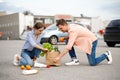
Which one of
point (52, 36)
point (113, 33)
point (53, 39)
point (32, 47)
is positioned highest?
point (32, 47)

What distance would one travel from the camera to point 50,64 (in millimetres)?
9414

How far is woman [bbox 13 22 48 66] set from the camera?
360 inches

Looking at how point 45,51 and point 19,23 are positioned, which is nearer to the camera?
point 45,51

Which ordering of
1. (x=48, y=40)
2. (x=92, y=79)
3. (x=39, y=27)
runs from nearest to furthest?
(x=92, y=79)
(x=39, y=27)
(x=48, y=40)

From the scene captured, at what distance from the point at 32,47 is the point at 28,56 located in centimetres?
25

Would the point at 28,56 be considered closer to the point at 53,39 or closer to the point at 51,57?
the point at 51,57

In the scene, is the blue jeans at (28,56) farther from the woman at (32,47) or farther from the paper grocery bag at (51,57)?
the paper grocery bag at (51,57)

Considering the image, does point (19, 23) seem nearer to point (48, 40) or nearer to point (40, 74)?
point (48, 40)

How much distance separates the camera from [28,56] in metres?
9.41

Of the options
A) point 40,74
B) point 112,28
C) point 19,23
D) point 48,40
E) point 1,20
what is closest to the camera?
point 40,74

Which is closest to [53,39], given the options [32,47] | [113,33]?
[113,33]

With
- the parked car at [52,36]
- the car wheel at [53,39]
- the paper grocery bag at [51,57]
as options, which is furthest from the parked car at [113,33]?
the paper grocery bag at [51,57]

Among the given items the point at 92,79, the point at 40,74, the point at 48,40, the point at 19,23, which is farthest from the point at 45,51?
the point at 19,23

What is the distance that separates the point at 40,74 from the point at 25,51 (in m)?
1.88
